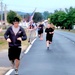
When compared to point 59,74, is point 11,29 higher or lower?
higher

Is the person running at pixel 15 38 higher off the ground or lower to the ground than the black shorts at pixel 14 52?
higher

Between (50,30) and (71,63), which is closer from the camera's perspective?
(71,63)

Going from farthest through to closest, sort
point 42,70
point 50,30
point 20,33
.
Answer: point 50,30, point 42,70, point 20,33

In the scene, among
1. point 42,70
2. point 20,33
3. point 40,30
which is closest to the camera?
point 20,33

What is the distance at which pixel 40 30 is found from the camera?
1624 inches

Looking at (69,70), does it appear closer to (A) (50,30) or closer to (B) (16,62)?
(B) (16,62)

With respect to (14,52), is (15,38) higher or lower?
higher

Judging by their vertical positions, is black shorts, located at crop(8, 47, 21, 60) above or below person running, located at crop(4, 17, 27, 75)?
below

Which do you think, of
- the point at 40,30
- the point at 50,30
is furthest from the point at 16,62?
the point at 40,30

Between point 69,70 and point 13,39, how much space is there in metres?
2.76

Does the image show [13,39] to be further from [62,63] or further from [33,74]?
[62,63]

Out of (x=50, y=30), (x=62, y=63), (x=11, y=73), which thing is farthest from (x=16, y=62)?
(x=50, y=30)

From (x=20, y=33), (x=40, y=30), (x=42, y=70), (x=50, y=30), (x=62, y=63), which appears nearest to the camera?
(x=20, y=33)

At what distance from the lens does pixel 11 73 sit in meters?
13.5
